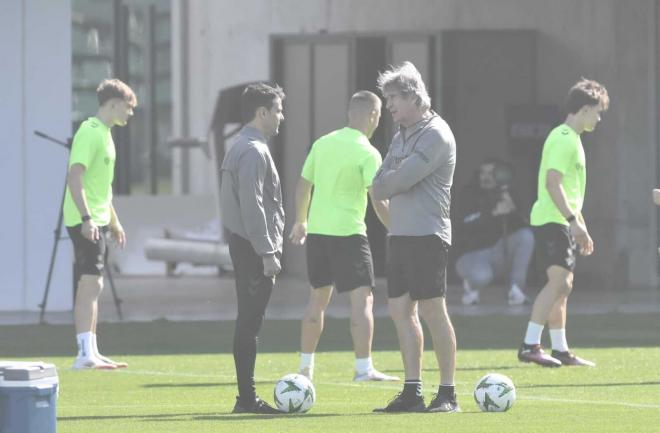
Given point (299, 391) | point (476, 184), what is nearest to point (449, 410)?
point (299, 391)

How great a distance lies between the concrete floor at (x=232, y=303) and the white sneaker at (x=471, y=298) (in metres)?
0.08

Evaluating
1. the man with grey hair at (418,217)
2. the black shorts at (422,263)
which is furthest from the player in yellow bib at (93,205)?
the black shorts at (422,263)

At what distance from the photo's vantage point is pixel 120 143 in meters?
30.7

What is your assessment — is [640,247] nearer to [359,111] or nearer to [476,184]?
[476,184]

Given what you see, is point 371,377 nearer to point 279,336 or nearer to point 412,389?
point 412,389

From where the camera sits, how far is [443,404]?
9453mm

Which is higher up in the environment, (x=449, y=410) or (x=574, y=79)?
(x=574, y=79)

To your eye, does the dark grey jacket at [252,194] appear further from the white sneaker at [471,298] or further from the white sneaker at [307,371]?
the white sneaker at [471,298]

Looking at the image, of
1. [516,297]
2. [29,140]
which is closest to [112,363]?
[29,140]

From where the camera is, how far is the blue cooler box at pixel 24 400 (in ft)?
24.3

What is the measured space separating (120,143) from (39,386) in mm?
23455

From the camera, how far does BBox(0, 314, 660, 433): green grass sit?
915 centimetres

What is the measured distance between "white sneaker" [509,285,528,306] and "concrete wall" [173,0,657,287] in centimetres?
277

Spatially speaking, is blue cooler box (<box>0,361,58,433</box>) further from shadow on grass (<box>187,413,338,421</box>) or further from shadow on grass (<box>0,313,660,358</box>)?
shadow on grass (<box>0,313,660,358</box>)
